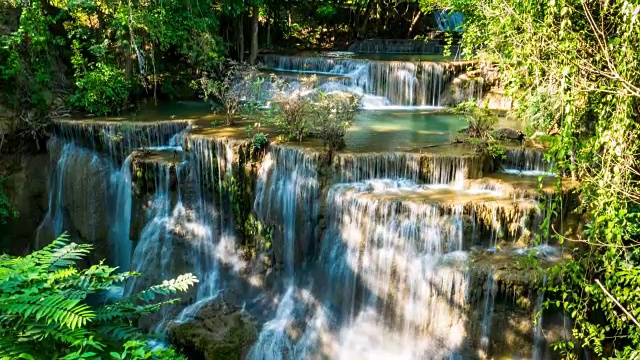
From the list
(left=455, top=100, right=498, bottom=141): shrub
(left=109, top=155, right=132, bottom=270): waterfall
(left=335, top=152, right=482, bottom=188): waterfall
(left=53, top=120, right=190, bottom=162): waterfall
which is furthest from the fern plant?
(left=53, top=120, right=190, bottom=162): waterfall

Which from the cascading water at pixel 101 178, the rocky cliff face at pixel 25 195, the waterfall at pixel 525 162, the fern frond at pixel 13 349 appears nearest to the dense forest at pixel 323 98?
→ the fern frond at pixel 13 349

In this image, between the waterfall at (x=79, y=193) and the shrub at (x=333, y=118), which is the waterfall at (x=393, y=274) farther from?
the waterfall at (x=79, y=193)

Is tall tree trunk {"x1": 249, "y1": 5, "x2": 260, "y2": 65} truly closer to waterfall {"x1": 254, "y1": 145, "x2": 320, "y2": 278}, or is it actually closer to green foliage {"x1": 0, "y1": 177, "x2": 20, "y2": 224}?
green foliage {"x1": 0, "y1": 177, "x2": 20, "y2": 224}

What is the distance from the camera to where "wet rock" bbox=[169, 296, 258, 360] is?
26.2 feet

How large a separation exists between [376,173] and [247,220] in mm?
2499

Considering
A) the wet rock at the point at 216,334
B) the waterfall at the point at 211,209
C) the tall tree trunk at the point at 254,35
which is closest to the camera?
the wet rock at the point at 216,334

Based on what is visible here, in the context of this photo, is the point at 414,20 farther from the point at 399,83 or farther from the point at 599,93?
the point at 599,93

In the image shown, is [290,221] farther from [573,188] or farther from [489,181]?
[573,188]

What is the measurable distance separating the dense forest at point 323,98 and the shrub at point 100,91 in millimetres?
33

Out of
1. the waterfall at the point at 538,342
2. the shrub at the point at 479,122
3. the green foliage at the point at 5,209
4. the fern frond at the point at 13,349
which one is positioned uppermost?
the shrub at the point at 479,122

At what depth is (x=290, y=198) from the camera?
8.55 metres

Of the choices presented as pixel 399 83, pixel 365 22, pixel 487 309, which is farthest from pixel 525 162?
pixel 365 22

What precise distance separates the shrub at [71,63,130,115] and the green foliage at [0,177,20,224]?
95.5 inches

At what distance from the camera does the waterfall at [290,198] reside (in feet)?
27.3
